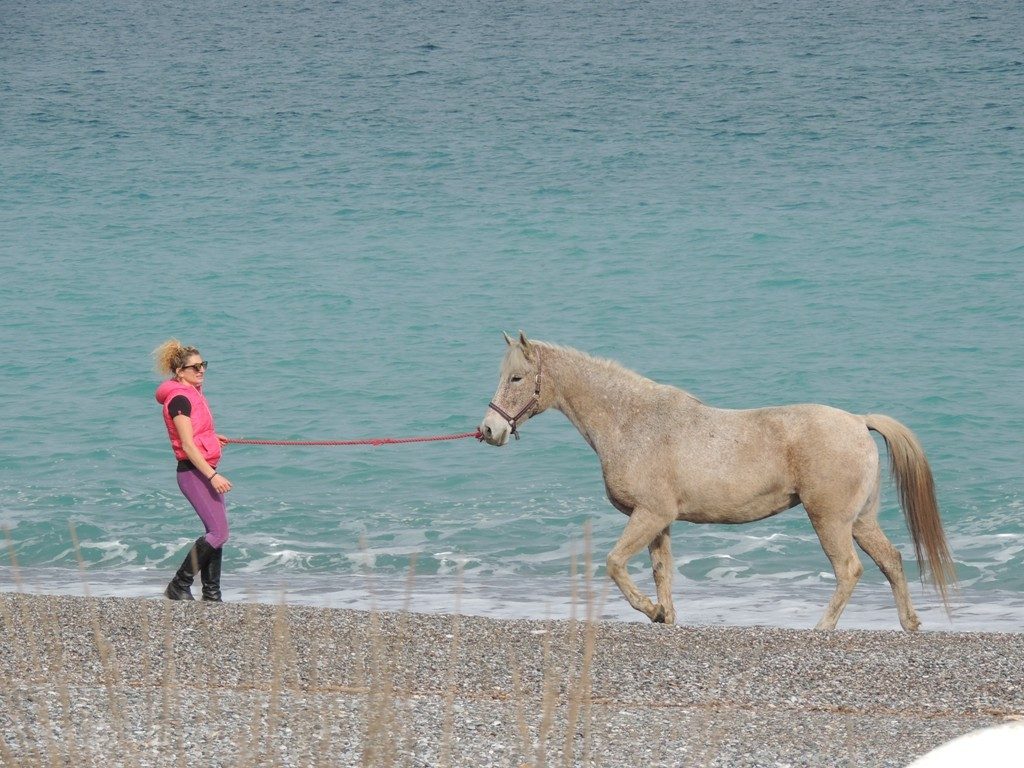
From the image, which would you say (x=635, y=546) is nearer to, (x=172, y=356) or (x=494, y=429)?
(x=494, y=429)

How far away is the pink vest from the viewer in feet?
24.0

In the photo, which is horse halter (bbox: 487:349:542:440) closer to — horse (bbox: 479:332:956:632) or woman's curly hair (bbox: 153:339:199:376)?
horse (bbox: 479:332:956:632)

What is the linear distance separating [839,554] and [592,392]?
1530mm

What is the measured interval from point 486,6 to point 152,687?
42.1 meters

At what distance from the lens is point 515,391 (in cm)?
710

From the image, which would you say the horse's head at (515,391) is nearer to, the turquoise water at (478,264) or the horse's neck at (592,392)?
the horse's neck at (592,392)

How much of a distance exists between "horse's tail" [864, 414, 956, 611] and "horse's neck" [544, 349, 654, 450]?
126cm

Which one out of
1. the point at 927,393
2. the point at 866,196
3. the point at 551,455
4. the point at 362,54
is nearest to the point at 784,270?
the point at 866,196

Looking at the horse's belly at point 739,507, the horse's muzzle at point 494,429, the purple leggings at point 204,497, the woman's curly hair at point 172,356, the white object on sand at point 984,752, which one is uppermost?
the woman's curly hair at point 172,356

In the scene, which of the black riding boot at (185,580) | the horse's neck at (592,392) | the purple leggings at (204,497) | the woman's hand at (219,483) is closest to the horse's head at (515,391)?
the horse's neck at (592,392)

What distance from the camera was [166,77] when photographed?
41688mm

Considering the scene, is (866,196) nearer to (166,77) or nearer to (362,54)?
(362,54)

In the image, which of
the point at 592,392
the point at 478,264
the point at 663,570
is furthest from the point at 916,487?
the point at 478,264

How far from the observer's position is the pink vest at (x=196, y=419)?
24.0ft
